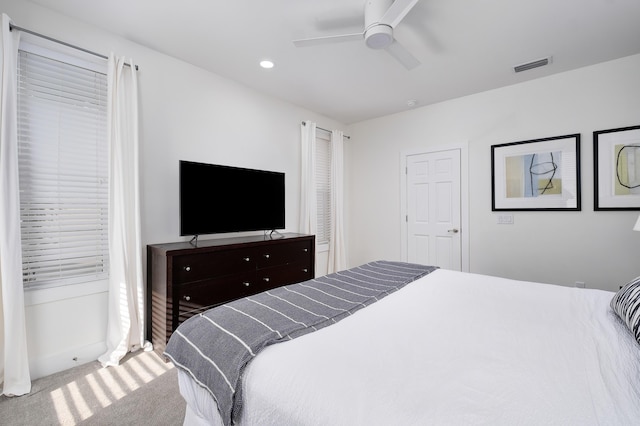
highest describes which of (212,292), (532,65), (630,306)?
(532,65)

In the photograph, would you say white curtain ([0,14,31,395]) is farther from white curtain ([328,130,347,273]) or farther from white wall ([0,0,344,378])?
white curtain ([328,130,347,273])

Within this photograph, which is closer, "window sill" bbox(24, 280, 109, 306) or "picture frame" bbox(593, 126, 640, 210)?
"window sill" bbox(24, 280, 109, 306)

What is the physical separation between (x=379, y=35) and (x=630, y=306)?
187 centimetres

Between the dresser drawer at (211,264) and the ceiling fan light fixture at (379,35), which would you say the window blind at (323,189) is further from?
the ceiling fan light fixture at (379,35)

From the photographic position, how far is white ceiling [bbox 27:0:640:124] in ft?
6.98

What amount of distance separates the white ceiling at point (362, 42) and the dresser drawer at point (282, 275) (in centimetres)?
208

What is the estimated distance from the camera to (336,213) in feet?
14.9

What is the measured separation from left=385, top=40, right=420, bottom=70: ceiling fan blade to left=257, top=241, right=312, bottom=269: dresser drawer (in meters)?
2.06

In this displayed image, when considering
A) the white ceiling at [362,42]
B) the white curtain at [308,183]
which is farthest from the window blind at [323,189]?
the white ceiling at [362,42]

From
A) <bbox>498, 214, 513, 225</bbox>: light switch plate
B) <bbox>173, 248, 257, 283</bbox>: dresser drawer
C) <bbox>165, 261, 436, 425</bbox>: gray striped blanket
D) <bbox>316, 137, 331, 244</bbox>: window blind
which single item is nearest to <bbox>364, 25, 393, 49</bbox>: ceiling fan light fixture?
<bbox>165, 261, 436, 425</bbox>: gray striped blanket

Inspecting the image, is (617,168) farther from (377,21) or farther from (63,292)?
(63,292)

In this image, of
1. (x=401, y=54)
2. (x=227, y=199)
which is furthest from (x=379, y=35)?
(x=227, y=199)

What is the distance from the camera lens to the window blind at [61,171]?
210 centimetres

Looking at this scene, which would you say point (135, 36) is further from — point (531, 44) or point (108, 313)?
point (531, 44)
